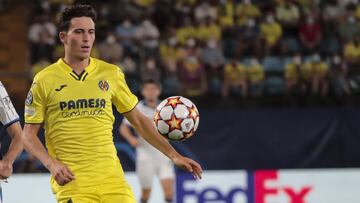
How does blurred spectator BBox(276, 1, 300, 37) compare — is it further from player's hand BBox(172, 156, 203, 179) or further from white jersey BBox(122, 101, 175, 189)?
player's hand BBox(172, 156, 203, 179)

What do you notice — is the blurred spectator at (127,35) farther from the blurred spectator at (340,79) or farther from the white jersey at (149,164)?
the white jersey at (149,164)

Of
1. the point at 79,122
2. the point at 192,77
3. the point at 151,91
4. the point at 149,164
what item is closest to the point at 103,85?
the point at 79,122

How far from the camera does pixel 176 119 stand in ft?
16.9

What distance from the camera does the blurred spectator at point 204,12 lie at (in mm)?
16312

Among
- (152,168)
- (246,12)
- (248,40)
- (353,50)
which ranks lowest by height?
(152,168)

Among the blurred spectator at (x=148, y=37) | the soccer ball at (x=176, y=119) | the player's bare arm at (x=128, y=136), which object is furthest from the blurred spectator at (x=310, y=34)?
the soccer ball at (x=176, y=119)

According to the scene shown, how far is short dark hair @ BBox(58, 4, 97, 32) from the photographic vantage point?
4797 millimetres

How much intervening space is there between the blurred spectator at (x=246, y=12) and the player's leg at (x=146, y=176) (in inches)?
260

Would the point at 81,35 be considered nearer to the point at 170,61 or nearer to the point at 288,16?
the point at 170,61

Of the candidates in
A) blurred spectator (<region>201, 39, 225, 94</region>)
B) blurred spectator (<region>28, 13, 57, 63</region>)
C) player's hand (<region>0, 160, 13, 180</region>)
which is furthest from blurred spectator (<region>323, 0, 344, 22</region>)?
player's hand (<region>0, 160, 13, 180</region>)

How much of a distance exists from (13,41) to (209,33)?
4.50m

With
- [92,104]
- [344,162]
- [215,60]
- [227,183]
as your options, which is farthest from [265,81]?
[92,104]

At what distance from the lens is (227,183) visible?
10.1 meters

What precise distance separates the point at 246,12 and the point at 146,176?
23.5 ft
